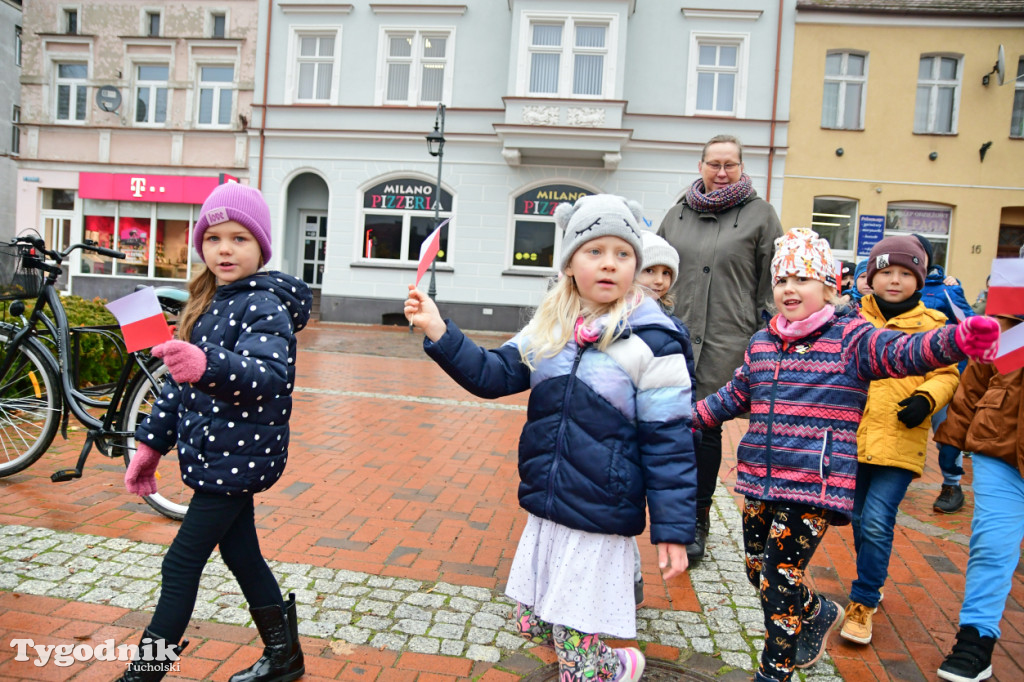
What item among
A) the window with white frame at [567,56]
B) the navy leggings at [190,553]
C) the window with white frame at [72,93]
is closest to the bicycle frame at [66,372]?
the navy leggings at [190,553]

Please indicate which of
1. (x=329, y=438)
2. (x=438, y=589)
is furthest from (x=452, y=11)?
(x=438, y=589)

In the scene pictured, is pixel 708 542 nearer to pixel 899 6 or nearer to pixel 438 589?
pixel 438 589

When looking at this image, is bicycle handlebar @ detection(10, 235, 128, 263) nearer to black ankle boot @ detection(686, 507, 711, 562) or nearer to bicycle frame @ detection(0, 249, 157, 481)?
bicycle frame @ detection(0, 249, 157, 481)

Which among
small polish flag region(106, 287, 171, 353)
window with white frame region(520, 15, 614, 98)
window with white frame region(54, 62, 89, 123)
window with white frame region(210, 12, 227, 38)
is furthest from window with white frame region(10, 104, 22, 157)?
small polish flag region(106, 287, 171, 353)

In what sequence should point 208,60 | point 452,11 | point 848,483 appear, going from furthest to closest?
1. point 208,60
2. point 452,11
3. point 848,483

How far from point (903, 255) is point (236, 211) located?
8.44 ft

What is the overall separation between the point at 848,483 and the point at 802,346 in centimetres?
49

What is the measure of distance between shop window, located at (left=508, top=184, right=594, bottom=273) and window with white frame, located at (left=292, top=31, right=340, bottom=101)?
5871mm

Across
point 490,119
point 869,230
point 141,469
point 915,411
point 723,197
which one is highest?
point 490,119

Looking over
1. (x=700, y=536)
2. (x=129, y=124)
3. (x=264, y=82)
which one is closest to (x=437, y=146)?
(x=264, y=82)

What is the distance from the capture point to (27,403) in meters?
4.01

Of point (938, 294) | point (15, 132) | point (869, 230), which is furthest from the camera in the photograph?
point (15, 132)

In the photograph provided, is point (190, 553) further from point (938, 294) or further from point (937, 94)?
point (937, 94)

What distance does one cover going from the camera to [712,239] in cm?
361
